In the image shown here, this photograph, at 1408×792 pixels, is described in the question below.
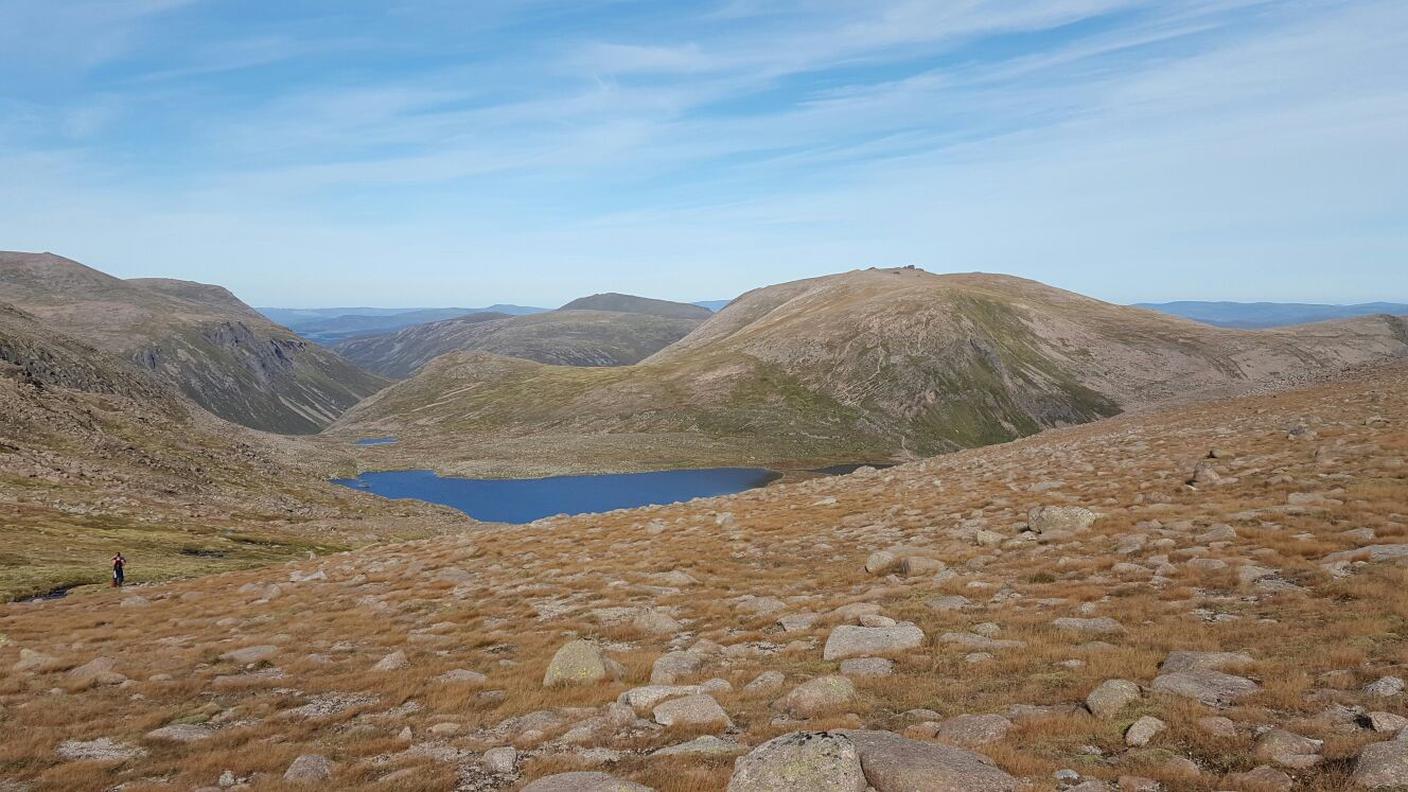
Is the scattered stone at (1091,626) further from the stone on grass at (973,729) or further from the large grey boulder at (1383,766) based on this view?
the large grey boulder at (1383,766)

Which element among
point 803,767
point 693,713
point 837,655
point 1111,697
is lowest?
point 837,655

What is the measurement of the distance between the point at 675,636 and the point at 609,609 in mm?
4282

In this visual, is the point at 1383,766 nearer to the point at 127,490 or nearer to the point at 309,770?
the point at 309,770

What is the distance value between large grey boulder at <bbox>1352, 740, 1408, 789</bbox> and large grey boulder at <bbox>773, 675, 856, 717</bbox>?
7.24m

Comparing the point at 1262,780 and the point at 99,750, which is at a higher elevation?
the point at 1262,780

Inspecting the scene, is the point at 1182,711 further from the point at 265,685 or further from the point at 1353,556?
the point at 265,685

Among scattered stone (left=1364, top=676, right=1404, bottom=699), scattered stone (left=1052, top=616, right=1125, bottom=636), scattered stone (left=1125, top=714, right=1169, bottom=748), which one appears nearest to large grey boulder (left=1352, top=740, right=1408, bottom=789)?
scattered stone (left=1125, top=714, right=1169, bottom=748)

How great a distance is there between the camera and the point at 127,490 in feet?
260

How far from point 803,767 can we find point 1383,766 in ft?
22.5

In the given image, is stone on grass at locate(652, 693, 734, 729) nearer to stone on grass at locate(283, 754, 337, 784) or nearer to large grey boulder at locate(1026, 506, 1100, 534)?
stone on grass at locate(283, 754, 337, 784)

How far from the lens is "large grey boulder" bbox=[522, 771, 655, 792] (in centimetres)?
979

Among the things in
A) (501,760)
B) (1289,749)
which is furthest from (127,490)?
(1289,749)

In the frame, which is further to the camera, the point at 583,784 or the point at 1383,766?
the point at 583,784

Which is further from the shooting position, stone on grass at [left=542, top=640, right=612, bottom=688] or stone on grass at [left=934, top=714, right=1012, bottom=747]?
stone on grass at [left=542, top=640, right=612, bottom=688]
